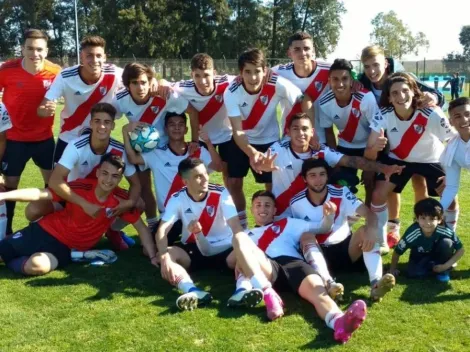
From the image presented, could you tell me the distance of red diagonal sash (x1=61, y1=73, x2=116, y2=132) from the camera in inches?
218

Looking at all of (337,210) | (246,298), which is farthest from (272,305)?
(337,210)

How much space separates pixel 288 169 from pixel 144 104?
5.58ft

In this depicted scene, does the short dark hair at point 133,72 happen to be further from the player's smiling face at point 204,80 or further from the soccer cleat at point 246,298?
the soccer cleat at point 246,298

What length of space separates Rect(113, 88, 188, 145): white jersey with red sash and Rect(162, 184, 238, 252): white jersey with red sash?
117cm

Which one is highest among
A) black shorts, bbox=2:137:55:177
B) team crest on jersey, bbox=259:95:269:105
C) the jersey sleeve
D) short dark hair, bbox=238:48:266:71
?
short dark hair, bbox=238:48:266:71

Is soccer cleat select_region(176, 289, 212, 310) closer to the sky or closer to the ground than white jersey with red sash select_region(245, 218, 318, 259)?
closer to the ground

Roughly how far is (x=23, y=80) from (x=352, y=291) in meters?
4.11

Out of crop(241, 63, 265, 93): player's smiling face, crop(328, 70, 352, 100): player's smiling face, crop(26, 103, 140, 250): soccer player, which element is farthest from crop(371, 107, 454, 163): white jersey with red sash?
crop(26, 103, 140, 250): soccer player

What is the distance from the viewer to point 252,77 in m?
5.23

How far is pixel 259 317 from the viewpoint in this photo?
3781 millimetres

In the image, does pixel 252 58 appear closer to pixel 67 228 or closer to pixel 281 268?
pixel 281 268

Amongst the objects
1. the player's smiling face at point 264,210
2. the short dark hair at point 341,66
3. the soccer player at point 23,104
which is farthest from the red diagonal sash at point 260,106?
the soccer player at point 23,104

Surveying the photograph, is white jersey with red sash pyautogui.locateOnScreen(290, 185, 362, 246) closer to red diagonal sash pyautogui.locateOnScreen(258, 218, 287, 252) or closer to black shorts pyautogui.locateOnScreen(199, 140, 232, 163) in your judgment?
red diagonal sash pyautogui.locateOnScreen(258, 218, 287, 252)

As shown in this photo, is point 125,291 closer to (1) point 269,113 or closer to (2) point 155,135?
(2) point 155,135
